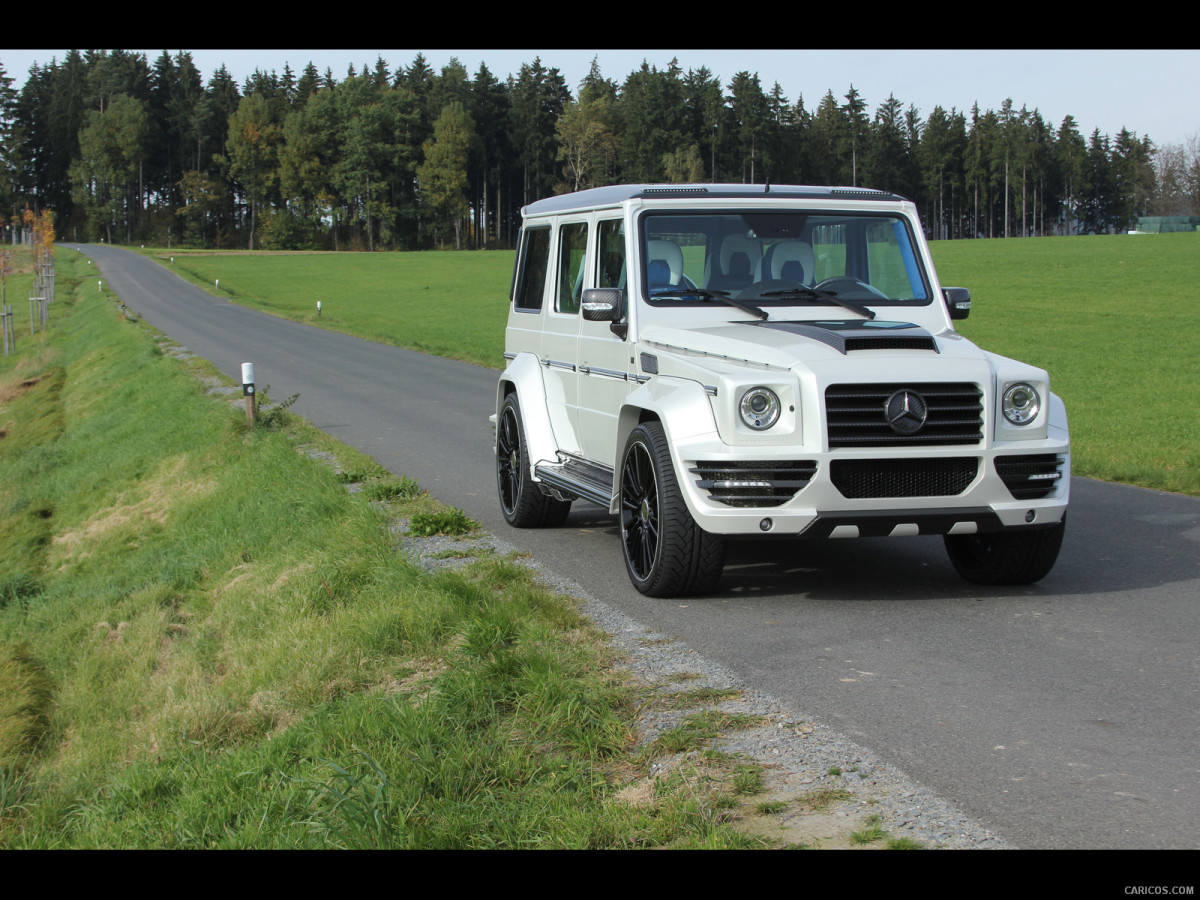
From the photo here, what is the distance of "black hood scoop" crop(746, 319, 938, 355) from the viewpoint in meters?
6.16

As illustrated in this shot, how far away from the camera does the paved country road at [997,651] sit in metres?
3.83

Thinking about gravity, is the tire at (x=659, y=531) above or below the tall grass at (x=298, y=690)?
above

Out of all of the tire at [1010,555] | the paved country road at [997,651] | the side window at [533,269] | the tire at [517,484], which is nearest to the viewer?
the paved country road at [997,651]

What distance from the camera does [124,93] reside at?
131m

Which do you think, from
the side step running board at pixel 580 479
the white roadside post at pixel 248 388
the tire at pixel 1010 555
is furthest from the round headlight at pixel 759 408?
the white roadside post at pixel 248 388

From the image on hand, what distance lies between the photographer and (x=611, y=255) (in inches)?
301

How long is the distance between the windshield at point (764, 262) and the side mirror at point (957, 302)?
139 mm

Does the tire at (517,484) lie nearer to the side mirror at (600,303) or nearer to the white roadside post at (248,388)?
the side mirror at (600,303)

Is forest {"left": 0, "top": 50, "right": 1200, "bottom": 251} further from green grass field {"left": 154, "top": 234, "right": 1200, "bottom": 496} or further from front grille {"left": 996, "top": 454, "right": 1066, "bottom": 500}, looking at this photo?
front grille {"left": 996, "top": 454, "right": 1066, "bottom": 500}

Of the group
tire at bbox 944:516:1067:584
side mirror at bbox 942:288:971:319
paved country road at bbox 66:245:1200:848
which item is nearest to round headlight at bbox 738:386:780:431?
paved country road at bbox 66:245:1200:848

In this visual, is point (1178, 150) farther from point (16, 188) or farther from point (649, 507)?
point (649, 507)

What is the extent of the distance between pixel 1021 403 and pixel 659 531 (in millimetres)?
2035
